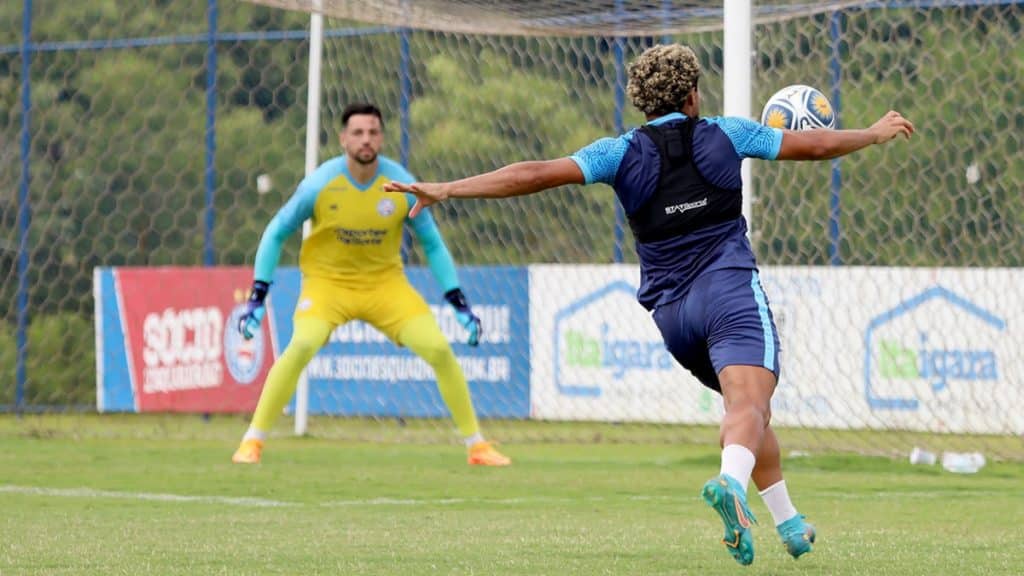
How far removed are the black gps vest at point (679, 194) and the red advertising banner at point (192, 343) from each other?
10.2 metres

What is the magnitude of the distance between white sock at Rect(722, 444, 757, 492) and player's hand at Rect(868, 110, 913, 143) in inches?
46.6

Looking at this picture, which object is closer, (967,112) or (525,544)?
(525,544)

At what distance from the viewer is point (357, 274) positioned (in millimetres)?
11961

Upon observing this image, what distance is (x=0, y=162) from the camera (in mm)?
18953

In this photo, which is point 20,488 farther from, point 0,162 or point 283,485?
point 0,162

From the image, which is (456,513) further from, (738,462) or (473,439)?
(473,439)

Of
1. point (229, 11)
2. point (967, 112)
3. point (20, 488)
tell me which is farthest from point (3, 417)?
point (967, 112)

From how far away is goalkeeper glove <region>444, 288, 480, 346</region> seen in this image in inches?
454

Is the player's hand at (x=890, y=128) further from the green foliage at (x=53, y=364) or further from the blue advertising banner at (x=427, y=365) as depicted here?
the green foliage at (x=53, y=364)

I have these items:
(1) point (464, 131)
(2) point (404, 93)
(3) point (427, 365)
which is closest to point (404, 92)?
(2) point (404, 93)

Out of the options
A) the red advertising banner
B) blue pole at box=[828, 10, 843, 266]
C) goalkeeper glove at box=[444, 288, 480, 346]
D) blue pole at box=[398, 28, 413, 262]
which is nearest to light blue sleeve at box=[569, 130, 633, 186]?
goalkeeper glove at box=[444, 288, 480, 346]

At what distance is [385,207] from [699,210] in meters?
5.49

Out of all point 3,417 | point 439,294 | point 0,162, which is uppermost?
point 0,162

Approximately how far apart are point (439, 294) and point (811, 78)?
148 inches
